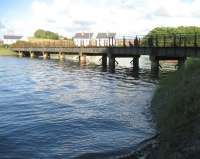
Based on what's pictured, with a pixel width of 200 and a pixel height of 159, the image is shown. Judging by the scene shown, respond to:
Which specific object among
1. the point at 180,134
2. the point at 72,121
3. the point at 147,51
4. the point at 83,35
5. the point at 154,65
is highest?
the point at 83,35

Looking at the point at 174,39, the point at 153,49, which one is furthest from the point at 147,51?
the point at 174,39

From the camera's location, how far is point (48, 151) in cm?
1395

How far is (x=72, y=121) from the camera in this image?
18891mm

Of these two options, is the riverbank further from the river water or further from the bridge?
the bridge

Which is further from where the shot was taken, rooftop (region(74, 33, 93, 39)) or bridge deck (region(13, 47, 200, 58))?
rooftop (region(74, 33, 93, 39))

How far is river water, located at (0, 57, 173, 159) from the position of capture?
14.2 metres

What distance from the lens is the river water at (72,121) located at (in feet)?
46.7

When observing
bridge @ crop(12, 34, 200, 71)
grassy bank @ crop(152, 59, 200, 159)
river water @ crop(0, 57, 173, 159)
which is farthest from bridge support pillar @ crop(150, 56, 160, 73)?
grassy bank @ crop(152, 59, 200, 159)

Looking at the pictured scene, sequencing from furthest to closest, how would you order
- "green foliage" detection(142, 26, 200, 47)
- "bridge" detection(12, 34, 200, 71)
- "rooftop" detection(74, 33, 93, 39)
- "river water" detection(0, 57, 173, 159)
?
"rooftop" detection(74, 33, 93, 39) < "green foliage" detection(142, 26, 200, 47) < "bridge" detection(12, 34, 200, 71) < "river water" detection(0, 57, 173, 159)

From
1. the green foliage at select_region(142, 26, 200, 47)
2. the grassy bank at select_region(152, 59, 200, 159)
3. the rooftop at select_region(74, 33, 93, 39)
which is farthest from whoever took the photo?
the rooftop at select_region(74, 33, 93, 39)

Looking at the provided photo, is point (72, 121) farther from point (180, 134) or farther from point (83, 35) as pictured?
point (83, 35)

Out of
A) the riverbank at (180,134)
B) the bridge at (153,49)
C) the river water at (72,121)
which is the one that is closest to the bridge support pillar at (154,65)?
the bridge at (153,49)

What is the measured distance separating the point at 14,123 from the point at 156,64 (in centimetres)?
2802

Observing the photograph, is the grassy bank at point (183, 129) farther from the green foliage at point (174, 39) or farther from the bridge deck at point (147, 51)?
the green foliage at point (174, 39)
